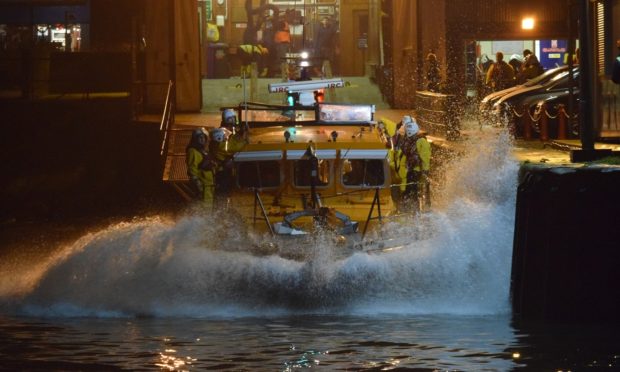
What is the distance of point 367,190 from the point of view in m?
15.4

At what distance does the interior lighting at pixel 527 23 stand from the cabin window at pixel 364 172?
18.6 metres

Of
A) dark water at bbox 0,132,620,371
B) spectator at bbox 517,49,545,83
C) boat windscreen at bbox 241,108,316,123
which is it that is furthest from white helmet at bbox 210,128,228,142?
spectator at bbox 517,49,545,83

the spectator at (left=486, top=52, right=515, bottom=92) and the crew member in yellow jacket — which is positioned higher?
the spectator at (left=486, top=52, right=515, bottom=92)

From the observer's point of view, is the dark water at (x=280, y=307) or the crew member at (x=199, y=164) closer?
the dark water at (x=280, y=307)

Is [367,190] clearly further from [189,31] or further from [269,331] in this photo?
[189,31]

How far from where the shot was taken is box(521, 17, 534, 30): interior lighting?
32969mm

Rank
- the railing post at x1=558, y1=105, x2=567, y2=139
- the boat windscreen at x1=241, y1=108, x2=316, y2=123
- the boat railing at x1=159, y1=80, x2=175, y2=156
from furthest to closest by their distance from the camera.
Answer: the railing post at x1=558, y1=105, x2=567, y2=139 < the boat railing at x1=159, y1=80, x2=175, y2=156 < the boat windscreen at x1=241, y1=108, x2=316, y2=123

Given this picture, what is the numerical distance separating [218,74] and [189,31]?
24.5 ft

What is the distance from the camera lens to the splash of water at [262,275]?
14.2 meters

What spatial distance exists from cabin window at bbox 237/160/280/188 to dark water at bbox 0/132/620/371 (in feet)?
2.17

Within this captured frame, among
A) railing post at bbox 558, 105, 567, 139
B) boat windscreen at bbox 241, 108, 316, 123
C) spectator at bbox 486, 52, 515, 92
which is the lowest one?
railing post at bbox 558, 105, 567, 139

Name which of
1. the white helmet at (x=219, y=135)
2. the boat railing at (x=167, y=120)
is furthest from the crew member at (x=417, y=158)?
the boat railing at (x=167, y=120)

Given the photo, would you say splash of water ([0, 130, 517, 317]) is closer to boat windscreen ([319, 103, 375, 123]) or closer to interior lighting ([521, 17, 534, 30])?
boat windscreen ([319, 103, 375, 123])

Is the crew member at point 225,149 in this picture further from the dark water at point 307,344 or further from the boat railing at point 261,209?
the dark water at point 307,344
